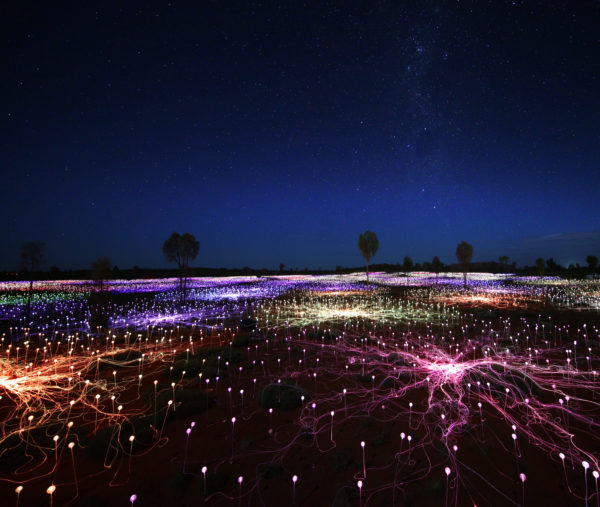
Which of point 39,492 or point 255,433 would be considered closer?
point 39,492

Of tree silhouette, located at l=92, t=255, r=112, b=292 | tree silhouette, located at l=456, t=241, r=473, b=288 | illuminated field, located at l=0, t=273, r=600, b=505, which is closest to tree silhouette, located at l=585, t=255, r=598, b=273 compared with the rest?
tree silhouette, located at l=456, t=241, r=473, b=288

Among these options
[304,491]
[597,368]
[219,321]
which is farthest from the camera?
[219,321]

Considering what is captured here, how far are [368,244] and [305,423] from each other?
33.4 metres

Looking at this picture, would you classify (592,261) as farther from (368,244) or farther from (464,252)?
(368,244)

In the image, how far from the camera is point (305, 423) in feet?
19.2

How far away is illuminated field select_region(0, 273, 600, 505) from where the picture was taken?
4.20m

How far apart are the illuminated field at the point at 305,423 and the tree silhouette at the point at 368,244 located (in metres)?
25.9

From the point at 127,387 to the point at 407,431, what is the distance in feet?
22.6

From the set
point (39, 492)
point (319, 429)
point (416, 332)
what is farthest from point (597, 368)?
point (39, 492)

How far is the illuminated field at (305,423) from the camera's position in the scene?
13.8ft

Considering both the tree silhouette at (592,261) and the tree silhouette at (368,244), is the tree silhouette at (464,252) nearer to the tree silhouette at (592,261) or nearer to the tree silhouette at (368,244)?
the tree silhouette at (368,244)

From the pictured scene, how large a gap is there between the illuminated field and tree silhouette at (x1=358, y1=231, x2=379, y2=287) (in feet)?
85.0

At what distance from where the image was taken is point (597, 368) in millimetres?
8430

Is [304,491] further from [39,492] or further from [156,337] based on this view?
[156,337]
